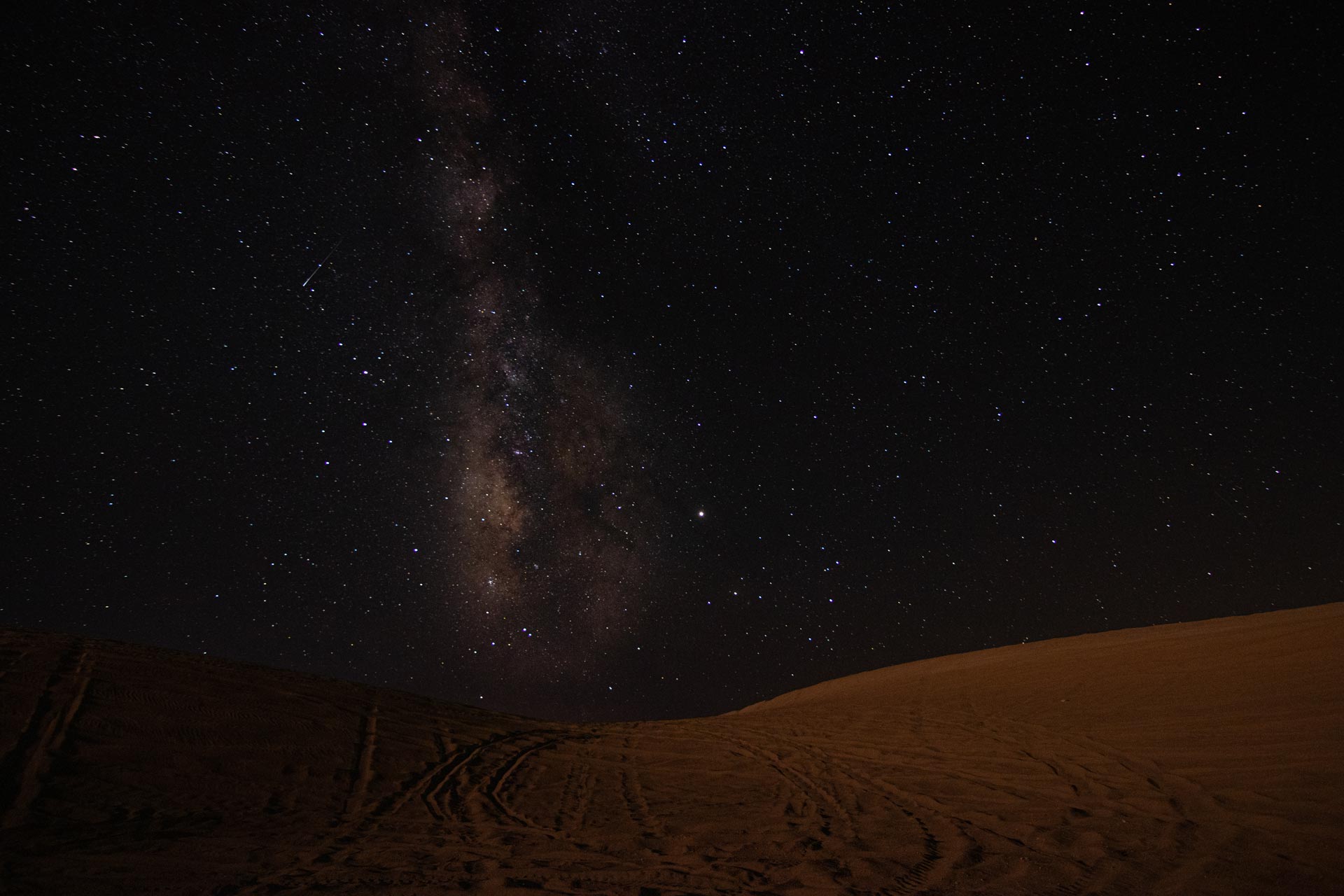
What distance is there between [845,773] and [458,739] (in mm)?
5587

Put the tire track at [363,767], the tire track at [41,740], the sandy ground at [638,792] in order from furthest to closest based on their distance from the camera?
the tire track at [363,767]
the tire track at [41,740]
the sandy ground at [638,792]

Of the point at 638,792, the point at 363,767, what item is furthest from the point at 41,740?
the point at 638,792

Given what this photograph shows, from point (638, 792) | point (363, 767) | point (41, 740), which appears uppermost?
point (41, 740)

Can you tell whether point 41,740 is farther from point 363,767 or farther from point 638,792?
point 638,792

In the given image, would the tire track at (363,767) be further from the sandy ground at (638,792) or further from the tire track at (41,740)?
the tire track at (41,740)

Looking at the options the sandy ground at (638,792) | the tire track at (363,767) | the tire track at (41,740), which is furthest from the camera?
the tire track at (363,767)

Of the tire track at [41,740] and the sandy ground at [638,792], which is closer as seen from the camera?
the sandy ground at [638,792]

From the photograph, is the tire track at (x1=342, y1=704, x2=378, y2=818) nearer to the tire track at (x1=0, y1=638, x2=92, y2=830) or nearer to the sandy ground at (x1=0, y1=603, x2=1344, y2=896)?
the sandy ground at (x1=0, y1=603, x2=1344, y2=896)

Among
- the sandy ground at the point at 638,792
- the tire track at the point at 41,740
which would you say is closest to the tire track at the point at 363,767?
the sandy ground at the point at 638,792

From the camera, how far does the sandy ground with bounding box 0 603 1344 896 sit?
394 cm

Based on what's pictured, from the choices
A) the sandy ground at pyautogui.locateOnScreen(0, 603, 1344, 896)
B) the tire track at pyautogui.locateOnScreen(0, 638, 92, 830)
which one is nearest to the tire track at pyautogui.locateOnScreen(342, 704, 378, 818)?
the sandy ground at pyautogui.locateOnScreen(0, 603, 1344, 896)

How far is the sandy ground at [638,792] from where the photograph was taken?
3938mm

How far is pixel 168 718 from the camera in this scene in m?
6.21

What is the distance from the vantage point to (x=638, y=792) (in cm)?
664
